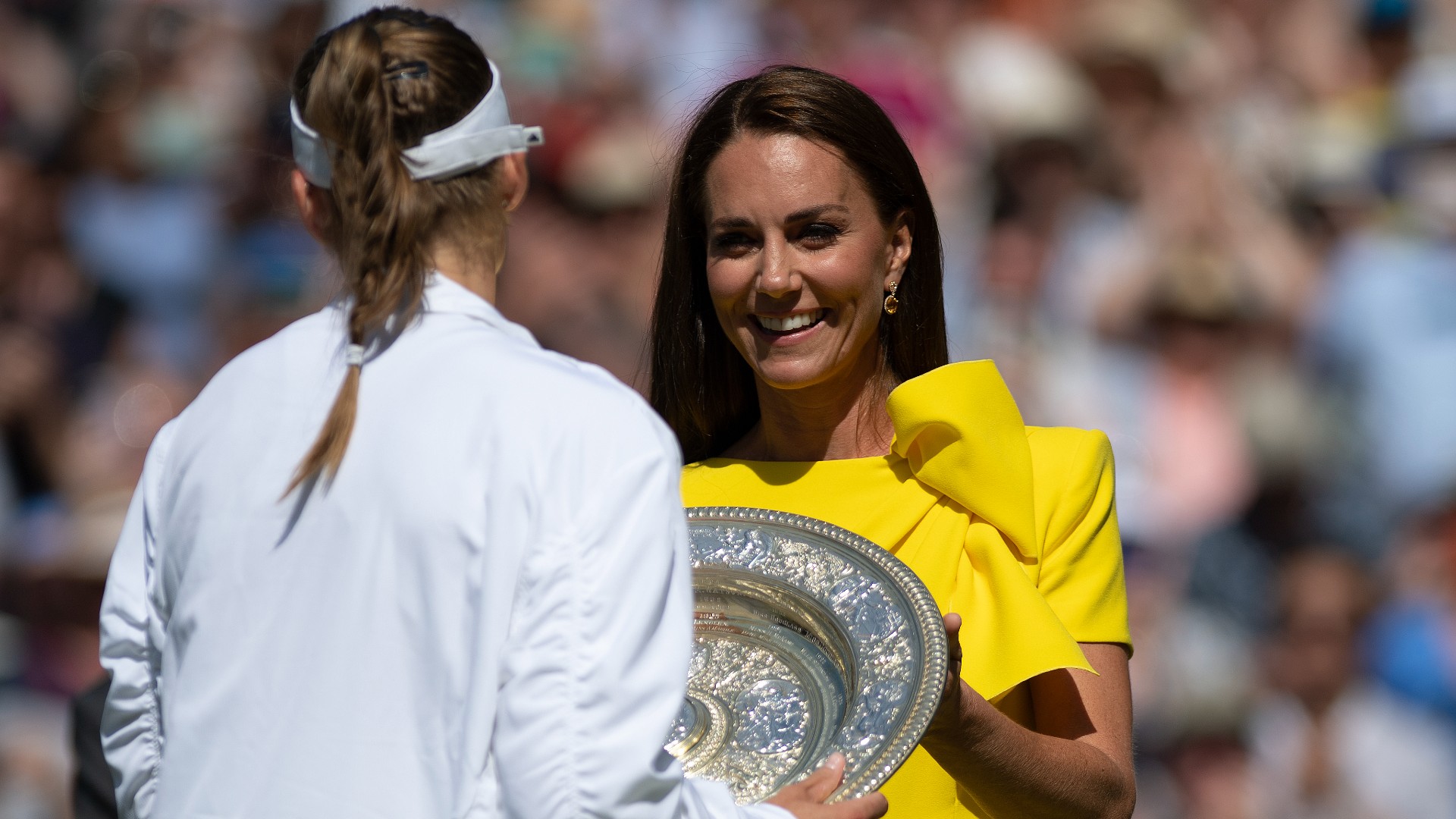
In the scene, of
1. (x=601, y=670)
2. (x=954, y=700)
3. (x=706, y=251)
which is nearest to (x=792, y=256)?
(x=706, y=251)

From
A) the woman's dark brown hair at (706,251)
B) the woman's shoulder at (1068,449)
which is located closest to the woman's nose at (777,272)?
the woman's dark brown hair at (706,251)

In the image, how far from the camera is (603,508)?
1.89 m

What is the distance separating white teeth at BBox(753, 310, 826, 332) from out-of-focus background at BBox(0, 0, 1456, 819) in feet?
9.87

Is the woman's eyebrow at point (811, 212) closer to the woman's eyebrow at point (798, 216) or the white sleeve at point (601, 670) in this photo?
the woman's eyebrow at point (798, 216)

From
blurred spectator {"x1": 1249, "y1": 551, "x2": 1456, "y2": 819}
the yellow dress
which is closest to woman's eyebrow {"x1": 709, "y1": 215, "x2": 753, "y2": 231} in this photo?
the yellow dress

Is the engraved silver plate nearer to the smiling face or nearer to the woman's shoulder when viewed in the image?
the smiling face

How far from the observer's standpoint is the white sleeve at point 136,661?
2.13 meters

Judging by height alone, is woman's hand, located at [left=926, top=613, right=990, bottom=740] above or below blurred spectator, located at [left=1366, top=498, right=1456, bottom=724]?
above

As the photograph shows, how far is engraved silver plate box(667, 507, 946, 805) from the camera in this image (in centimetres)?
237

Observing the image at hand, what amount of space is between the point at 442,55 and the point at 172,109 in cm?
581

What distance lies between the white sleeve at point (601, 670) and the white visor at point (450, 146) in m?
0.40

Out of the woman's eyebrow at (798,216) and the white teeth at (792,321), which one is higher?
the woman's eyebrow at (798,216)

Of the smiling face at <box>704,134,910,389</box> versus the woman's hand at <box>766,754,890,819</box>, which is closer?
the woman's hand at <box>766,754,890,819</box>

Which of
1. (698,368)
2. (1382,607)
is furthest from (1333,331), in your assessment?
(698,368)
